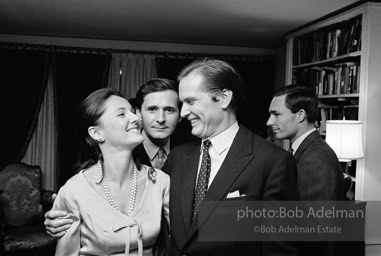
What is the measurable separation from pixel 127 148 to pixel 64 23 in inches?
151

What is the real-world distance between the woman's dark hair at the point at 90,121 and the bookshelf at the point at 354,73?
2.94 m

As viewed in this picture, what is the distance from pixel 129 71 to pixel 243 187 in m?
5.02

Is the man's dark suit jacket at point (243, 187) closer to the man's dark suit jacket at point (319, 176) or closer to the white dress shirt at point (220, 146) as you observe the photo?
the white dress shirt at point (220, 146)

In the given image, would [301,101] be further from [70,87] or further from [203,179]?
[70,87]

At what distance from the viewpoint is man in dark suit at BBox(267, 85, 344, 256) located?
2.34 m

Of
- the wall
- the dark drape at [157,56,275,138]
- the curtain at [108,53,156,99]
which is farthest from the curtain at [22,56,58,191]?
the dark drape at [157,56,275,138]

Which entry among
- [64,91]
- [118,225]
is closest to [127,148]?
[118,225]

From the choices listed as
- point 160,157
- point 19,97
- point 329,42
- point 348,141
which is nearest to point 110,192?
point 160,157

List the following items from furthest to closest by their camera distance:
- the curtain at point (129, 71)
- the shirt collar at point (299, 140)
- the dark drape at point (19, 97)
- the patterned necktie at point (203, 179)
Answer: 1. the curtain at point (129, 71)
2. the dark drape at point (19, 97)
3. the shirt collar at point (299, 140)
4. the patterned necktie at point (203, 179)

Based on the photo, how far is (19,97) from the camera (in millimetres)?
6070

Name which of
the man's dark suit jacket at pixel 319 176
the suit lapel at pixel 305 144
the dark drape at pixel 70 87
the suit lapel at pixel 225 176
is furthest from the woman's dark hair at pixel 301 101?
the dark drape at pixel 70 87

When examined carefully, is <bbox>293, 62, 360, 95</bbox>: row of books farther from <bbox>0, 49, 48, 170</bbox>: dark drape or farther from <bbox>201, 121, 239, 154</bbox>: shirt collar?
<bbox>0, 49, 48, 170</bbox>: dark drape

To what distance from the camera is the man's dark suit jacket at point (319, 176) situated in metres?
2.34

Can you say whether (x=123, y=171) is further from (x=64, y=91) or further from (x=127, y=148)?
(x=64, y=91)
